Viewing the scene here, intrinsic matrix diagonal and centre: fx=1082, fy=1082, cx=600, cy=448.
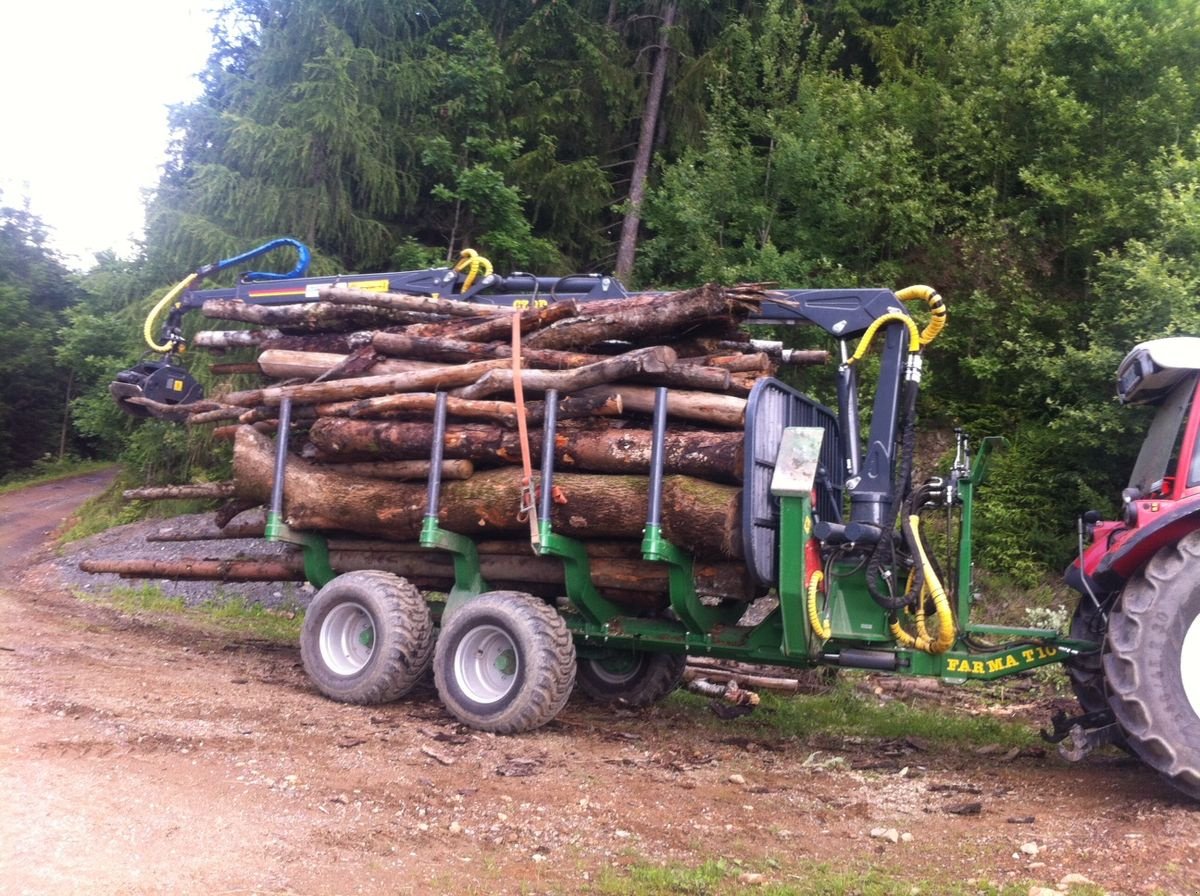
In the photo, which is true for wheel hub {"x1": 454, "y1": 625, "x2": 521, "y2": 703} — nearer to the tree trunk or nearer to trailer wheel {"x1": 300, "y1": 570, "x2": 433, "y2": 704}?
trailer wheel {"x1": 300, "y1": 570, "x2": 433, "y2": 704}

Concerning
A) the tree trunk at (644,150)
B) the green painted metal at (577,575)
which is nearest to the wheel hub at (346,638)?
the green painted metal at (577,575)

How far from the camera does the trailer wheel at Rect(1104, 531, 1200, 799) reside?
5.45 m

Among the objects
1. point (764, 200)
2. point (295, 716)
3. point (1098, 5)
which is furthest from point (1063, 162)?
point (295, 716)

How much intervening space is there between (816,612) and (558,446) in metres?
2.30

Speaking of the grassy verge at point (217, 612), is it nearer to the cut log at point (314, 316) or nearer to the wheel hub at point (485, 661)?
the cut log at point (314, 316)

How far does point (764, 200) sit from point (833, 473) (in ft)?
36.2

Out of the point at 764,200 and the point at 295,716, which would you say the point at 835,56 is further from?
the point at 295,716

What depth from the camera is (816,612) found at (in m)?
6.89

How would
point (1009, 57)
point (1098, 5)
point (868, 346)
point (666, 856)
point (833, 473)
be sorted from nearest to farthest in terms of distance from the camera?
point (666, 856)
point (868, 346)
point (833, 473)
point (1098, 5)
point (1009, 57)

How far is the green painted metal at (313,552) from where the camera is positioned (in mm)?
9148

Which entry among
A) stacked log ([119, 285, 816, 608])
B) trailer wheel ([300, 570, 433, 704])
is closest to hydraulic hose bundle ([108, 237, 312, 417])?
stacked log ([119, 285, 816, 608])

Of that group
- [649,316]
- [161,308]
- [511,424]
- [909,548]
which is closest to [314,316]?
[161,308]

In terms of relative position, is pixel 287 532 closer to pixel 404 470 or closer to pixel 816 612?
pixel 404 470

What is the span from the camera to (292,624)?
13.5 metres
